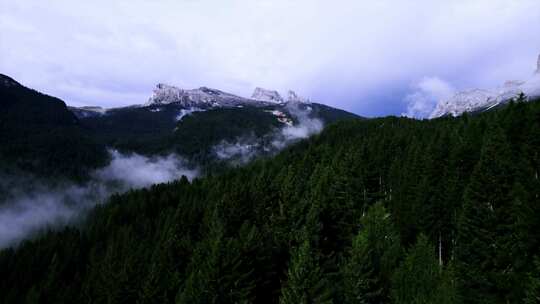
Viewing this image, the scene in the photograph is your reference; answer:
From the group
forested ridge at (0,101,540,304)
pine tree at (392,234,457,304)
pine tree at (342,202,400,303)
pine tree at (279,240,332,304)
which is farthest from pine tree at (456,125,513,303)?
pine tree at (279,240,332,304)

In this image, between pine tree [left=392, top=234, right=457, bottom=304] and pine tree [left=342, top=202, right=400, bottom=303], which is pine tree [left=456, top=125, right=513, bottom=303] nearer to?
pine tree [left=392, top=234, right=457, bottom=304]

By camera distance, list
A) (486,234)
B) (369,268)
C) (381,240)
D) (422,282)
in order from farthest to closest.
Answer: (381,240) → (369,268) → (422,282) → (486,234)

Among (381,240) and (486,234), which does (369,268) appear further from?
(486,234)

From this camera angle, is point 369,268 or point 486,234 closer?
point 486,234

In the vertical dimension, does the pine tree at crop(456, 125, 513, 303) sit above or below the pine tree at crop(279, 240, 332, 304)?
above

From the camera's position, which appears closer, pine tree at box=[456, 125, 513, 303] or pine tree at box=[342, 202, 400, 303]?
pine tree at box=[456, 125, 513, 303]

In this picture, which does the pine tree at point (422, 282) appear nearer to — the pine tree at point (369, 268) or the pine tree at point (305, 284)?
the pine tree at point (369, 268)

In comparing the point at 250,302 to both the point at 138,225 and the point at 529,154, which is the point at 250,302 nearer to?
the point at 529,154

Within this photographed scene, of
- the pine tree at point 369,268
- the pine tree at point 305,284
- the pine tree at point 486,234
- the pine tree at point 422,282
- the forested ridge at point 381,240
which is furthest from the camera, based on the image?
the pine tree at point 369,268

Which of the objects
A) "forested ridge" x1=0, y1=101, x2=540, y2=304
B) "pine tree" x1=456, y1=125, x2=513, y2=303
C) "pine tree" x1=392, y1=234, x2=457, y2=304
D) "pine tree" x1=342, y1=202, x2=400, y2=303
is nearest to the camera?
"pine tree" x1=456, y1=125, x2=513, y2=303

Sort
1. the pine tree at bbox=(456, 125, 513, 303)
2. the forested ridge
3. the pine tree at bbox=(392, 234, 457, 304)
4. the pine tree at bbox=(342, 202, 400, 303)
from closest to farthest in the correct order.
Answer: the pine tree at bbox=(456, 125, 513, 303), the pine tree at bbox=(392, 234, 457, 304), the forested ridge, the pine tree at bbox=(342, 202, 400, 303)

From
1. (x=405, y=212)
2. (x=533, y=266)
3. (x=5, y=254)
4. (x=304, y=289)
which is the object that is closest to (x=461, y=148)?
(x=405, y=212)

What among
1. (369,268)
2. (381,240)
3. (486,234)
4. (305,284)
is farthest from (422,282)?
(305,284)

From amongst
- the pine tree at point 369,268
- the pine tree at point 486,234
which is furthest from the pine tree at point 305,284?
the pine tree at point 486,234
